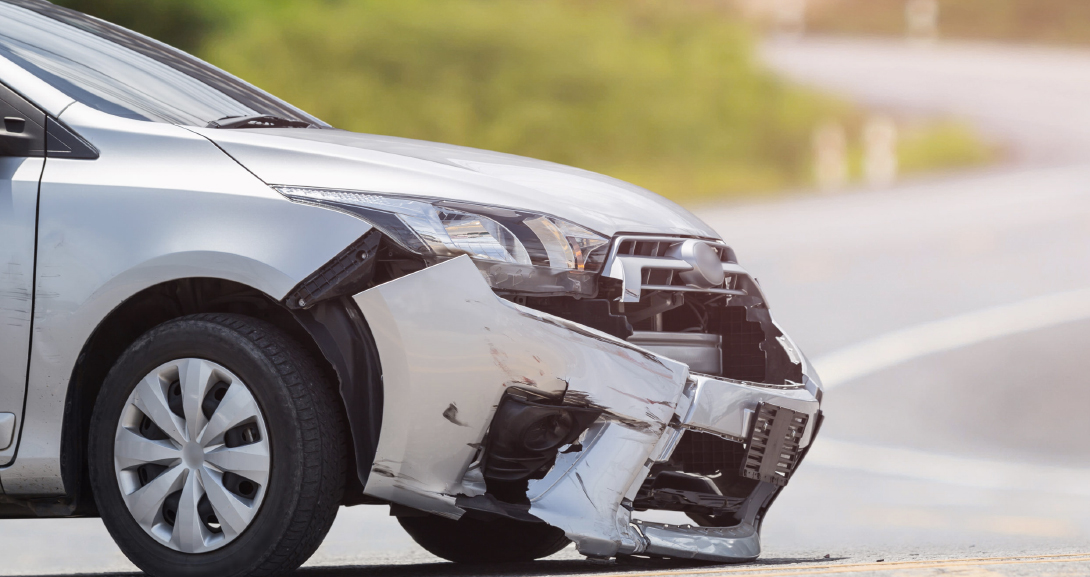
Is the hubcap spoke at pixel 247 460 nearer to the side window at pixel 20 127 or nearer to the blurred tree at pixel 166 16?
the side window at pixel 20 127

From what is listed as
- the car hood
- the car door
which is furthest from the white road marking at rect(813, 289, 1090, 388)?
the car door

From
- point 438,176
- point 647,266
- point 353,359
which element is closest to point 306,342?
point 353,359

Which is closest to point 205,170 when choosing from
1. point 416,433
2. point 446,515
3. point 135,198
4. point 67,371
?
point 135,198

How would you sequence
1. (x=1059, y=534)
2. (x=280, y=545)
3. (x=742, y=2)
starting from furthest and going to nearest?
(x=742, y=2) → (x=1059, y=534) → (x=280, y=545)

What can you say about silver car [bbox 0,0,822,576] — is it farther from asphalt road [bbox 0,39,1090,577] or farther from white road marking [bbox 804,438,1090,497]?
white road marking [bbox 804,438,1090,497]

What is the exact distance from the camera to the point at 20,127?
3115mm

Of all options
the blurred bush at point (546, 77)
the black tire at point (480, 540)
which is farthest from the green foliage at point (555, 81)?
the black tire at point (480, 540)

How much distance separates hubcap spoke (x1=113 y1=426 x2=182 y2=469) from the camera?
2957 millimetres

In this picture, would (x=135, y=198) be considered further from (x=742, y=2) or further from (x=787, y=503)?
(x=742, y=2)

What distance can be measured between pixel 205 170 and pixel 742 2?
11.0 metres

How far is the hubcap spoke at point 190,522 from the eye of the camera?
2.94 m

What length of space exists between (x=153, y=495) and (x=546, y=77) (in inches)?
451

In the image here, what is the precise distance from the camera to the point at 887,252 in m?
12.7

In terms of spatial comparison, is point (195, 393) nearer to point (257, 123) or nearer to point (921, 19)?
point (257, 123)
